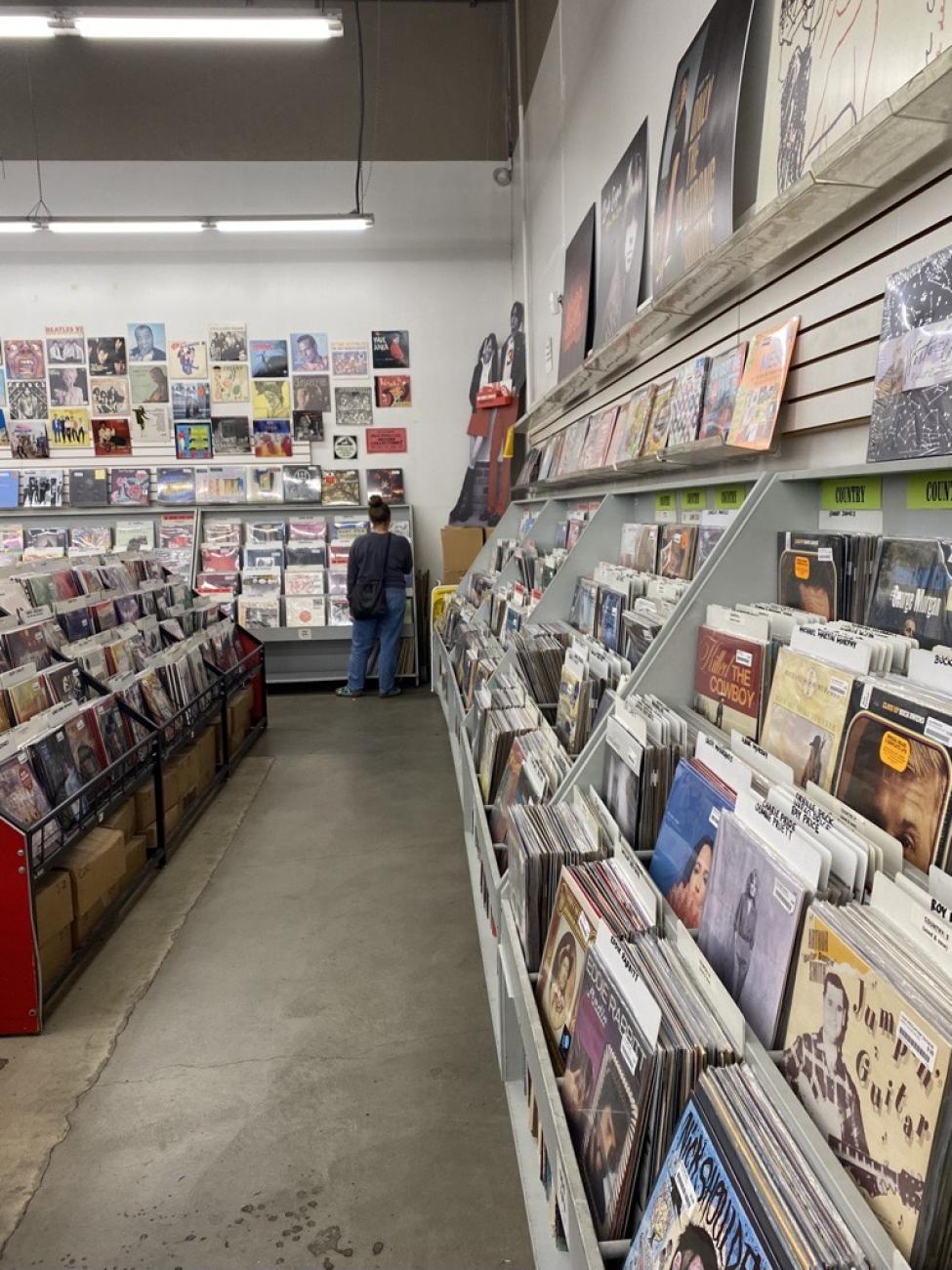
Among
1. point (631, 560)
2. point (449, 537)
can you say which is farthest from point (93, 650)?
point (449, 537)

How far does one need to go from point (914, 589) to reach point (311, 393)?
23.9 ft

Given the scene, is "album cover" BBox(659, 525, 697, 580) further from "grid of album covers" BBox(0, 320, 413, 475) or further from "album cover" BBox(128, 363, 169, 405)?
"album cover" BBox(128, 363, 169, 405)

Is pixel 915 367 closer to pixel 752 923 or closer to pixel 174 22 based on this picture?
pixel 752 923

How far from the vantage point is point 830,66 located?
1.67 metres

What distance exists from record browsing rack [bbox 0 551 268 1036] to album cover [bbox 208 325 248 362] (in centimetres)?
310

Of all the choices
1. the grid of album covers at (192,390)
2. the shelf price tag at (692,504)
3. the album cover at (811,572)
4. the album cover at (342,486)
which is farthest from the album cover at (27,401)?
the album cover at (811,572)

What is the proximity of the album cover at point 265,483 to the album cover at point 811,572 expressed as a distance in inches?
263

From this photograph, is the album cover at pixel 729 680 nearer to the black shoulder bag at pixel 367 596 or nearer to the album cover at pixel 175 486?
the black shoulder bag at pixel 367 596

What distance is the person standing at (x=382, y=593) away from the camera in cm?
681

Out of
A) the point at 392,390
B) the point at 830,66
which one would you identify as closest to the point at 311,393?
the point at 392,390

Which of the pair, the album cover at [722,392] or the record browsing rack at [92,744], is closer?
the album cover at [722,392]

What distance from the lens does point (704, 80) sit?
235cm

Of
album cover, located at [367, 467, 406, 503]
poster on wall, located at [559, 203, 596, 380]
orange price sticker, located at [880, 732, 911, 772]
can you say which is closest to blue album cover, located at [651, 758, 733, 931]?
orange price sticker, located at [880, 732, 911, 772]

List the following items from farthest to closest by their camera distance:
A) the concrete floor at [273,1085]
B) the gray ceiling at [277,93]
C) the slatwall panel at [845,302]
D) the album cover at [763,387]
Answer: the gray ceiling at [277,93] → the album cover at [763,387] → the concrete floor at [273,1085] → the slatwall panel at [845,302]
